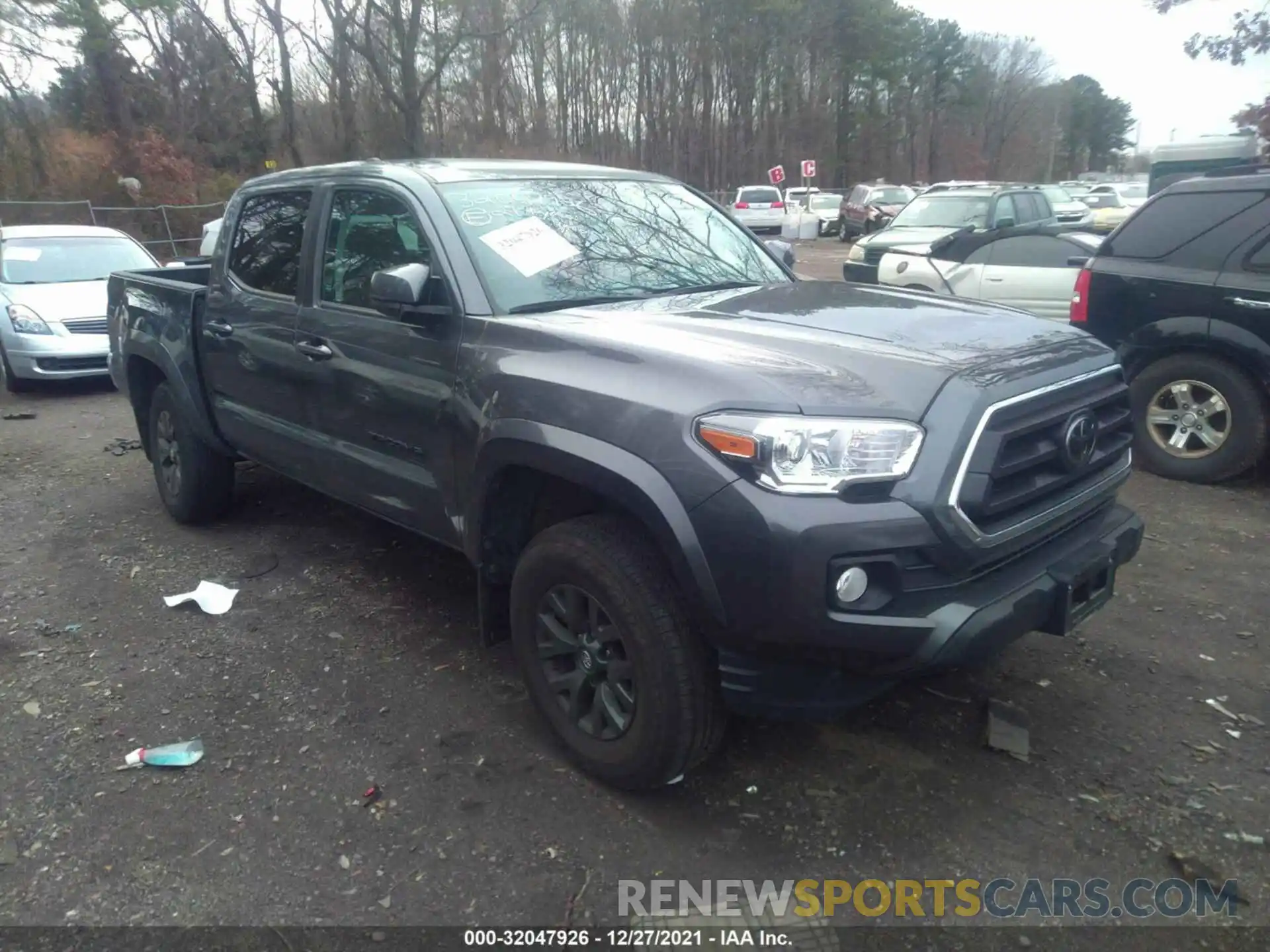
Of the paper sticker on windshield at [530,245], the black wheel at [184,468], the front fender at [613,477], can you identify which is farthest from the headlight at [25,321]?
the front fender at [613,477]

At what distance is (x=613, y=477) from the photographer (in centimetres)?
271

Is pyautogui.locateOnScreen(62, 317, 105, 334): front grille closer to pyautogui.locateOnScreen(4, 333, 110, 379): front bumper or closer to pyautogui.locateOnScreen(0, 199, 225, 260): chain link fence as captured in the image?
pyautogui.locateOnScreen(4, 333, 110, 379): front bumper

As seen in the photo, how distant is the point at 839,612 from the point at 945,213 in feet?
38.6

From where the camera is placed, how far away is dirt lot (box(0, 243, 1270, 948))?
272cm

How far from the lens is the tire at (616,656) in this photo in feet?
8.91

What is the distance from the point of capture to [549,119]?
40.7m

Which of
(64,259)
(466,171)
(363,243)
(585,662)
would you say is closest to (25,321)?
(64,259)

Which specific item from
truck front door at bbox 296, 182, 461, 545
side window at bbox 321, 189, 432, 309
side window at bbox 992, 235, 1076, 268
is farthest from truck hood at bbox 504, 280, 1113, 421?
side window at bbox 992, 235, 1076, 268

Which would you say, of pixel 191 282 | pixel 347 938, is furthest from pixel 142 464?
pixel 347 938

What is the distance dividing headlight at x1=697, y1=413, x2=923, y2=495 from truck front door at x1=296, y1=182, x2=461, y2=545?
1286mm

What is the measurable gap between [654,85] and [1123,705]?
46.5 metres

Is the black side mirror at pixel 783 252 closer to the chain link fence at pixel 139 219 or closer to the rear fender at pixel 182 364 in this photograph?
the rear fender at pixel 182 364

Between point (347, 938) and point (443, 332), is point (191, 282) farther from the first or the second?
point (347, 938)

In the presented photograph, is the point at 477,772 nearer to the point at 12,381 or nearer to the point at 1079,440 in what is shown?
the point at 1079,440
